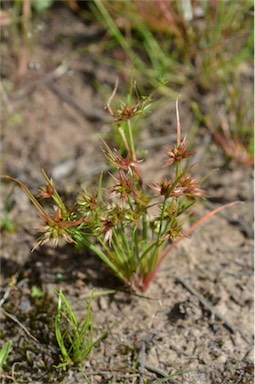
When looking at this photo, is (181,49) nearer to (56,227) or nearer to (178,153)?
(178,153)

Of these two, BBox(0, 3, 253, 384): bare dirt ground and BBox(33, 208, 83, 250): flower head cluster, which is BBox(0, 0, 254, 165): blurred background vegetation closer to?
BBox(0, 3, 253, 384): bare dirt ground

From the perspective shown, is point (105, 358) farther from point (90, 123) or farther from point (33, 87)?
point (33, 87)

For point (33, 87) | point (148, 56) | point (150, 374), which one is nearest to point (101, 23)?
point (148, 56)

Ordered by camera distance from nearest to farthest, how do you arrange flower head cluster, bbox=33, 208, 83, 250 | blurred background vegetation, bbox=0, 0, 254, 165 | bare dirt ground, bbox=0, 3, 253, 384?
flower head cluster, bbox=33, 208, 83, 250, bare dirt ground, bbox=0, 3, 253, 384, blurred background vegetation, bbox=0, 0, 254, 165

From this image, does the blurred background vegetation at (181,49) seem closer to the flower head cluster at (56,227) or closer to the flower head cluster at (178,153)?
the flower head cluster at (178,153)

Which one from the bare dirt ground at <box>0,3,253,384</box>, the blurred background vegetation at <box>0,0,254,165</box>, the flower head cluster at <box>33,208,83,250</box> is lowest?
the bare dirt ground at <box>0,3,253,384</box>

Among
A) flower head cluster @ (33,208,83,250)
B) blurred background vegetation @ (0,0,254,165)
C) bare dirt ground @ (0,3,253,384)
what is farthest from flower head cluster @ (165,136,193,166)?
blurred background vegetation @ (0,0,254,165)

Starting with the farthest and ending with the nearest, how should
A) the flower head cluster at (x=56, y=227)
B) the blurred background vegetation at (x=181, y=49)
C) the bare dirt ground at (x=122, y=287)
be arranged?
the blurred background vegetation at (x=181, y=49), the bare dirt ground at (x=122, y=287), the flower head cluster at (x=56, y=227)

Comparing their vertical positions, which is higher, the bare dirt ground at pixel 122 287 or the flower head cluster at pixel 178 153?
the flower head cluster at pixel 178 153

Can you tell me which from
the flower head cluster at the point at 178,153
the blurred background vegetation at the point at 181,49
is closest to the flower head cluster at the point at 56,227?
the flower head cluster at the point at 178,153
